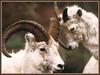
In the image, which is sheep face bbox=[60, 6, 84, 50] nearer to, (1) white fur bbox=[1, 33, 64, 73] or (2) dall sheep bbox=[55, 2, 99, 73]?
(2) dall sheep bbox=[55, 2, 99, 73]

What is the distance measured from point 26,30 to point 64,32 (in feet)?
1.91

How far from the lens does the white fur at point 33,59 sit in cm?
831

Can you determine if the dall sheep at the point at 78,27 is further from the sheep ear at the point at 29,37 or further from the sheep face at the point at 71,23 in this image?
the sheep ear at the point at 29,37

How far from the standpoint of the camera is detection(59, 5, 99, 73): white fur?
8.52m

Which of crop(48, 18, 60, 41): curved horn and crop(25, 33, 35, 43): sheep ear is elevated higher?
crop(48, 18, 60, 41): curved horn

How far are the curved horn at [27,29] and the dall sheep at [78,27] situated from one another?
30cm

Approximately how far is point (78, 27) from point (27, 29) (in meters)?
0.77

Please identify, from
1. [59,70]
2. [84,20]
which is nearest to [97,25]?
[84,20]

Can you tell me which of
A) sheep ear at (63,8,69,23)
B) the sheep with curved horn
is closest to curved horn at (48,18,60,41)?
the sheep with curved horn

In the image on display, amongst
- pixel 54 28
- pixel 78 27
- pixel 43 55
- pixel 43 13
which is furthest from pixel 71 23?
pixel 43 55

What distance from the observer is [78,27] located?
28.0 ft

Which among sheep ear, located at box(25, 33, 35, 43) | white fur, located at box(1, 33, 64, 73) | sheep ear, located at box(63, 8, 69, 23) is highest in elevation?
sheep ear, located at box(63, 8, 69, 23)

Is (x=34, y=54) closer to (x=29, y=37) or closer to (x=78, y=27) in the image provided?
(x=29, y=37)

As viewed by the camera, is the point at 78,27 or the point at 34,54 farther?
A: the point at 78,27
